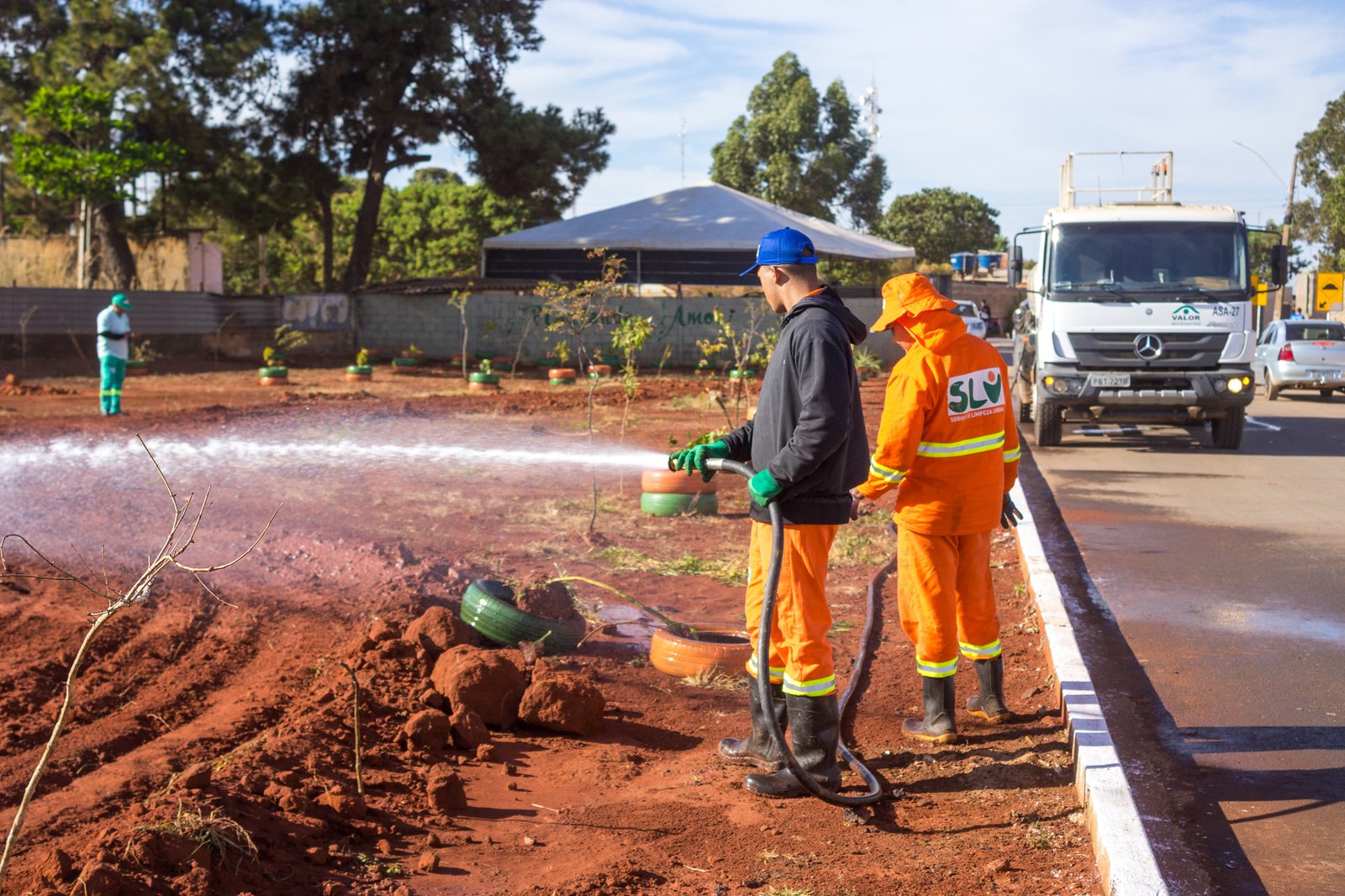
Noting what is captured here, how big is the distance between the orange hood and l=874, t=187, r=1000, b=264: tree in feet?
213

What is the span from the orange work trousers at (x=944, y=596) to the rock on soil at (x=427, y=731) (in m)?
1.99

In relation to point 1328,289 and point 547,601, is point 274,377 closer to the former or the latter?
point 547,601

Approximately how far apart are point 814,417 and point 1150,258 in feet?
37.8

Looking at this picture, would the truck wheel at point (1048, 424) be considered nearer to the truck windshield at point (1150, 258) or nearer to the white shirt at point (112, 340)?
the truck windshield at point (1150, 258)

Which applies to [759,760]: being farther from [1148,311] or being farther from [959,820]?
[1148,311]

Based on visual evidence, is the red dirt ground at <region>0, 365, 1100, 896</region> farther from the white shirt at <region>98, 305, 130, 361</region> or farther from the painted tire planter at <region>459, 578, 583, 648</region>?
the white shirt at <region>98, 305, 130, 361</region>

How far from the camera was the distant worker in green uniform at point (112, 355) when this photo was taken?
15.5 m

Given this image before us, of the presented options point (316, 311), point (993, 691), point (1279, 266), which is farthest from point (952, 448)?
point (316, 311)

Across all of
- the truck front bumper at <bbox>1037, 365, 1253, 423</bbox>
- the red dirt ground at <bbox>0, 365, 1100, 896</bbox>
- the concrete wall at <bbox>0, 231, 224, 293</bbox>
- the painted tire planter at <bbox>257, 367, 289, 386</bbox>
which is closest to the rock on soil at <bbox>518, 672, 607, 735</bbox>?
the red dirt ground at <bbox>0, 365, 1100, 896</bbox>

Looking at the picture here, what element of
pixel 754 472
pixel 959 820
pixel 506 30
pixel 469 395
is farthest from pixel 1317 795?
pixel 506 30

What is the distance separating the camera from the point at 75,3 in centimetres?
2550

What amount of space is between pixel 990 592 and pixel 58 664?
4755 mm

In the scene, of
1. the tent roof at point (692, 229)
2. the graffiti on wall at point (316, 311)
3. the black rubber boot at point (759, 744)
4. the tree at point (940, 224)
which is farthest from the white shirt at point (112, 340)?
the tree at point (940, 224)

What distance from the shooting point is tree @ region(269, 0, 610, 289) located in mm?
29359
